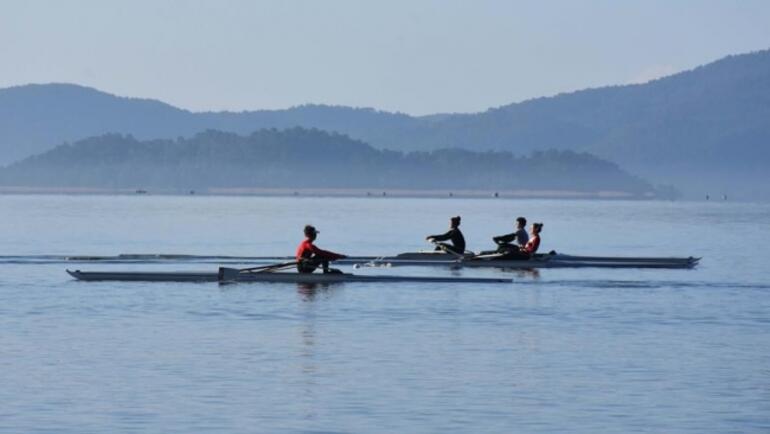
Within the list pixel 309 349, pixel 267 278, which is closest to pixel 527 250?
pixel 267 278

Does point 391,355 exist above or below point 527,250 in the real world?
below

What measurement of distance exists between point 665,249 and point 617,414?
67.1 meters

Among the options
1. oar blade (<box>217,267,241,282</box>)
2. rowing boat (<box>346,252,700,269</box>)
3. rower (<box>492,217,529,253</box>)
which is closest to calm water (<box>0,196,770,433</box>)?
oar blade (<box>217,267,241,282</box>)

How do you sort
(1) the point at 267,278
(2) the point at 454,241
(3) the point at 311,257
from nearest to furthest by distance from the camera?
(3) the point at 311,257, (1) the point at 267,278, (2) the point at 454,241

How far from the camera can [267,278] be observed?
150 ft

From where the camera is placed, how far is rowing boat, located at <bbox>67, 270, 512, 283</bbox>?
4578 centimetres

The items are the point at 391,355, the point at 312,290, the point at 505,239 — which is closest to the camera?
the point at 391,355

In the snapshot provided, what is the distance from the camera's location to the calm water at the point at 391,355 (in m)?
24.9

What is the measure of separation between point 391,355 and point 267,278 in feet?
47.1

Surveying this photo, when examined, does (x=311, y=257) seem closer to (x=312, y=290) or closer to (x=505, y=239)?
(x=312, y=290)

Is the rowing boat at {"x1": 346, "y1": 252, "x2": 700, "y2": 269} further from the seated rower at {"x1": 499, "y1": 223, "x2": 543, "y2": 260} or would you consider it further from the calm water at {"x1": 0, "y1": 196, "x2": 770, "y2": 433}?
the calm water at {"x1": 0, "y1": 196, "x2": 770, "y2": 433}

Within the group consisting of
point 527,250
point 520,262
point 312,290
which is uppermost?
point 527,250

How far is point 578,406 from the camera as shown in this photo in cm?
2581

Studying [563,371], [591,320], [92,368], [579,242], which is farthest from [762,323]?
[579,242]
